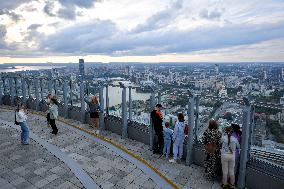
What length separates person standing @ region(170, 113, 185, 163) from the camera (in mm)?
8906

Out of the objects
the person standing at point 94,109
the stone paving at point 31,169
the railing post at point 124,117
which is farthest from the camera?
the person standing at point 94,109

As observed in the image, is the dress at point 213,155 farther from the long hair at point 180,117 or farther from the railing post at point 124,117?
the railing post at point 124,117

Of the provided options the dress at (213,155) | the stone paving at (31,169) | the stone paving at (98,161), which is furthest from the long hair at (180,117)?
the stone paving at (31,169)

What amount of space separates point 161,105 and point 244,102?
3.14m

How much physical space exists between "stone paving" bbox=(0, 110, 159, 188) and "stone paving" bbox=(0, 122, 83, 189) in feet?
1.01

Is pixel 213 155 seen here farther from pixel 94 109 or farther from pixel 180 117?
pixel 94 109

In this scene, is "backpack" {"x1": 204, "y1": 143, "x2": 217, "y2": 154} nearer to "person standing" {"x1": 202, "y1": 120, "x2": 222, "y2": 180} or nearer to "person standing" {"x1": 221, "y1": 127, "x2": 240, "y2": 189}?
"person standing" {"x1": 202, "y1": 120, "x2": 222, "y2": 180}

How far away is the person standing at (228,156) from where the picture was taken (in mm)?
7213

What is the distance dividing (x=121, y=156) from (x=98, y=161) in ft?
2.87

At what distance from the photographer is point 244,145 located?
7.30m

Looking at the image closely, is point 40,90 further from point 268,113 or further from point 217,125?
point 268,113

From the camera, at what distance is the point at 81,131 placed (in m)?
12.8

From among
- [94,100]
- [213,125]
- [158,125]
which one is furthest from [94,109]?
[213,125]

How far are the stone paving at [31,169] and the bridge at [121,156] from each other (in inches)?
1.3
